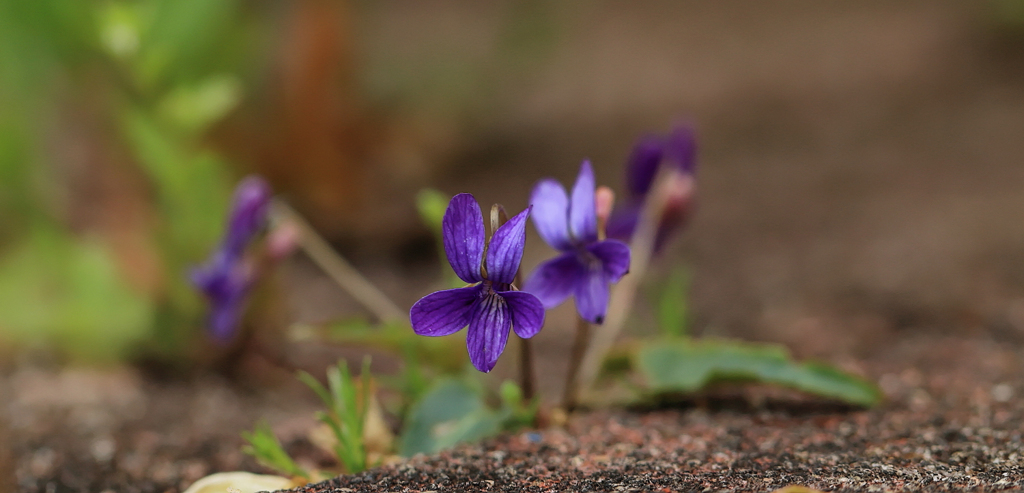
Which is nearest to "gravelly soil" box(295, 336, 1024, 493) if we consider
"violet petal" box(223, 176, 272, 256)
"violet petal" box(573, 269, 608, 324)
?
"violet petal" box(573, 269, 608, 324)

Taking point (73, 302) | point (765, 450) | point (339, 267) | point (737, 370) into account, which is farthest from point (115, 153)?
point (765, 450)

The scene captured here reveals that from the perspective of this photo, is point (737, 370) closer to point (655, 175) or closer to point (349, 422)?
point (655, 175)

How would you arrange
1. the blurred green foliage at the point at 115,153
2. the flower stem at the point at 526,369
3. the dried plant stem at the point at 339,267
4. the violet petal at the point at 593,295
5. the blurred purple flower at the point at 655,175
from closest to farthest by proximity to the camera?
the violet petal at the point at 593,295, the flower stem at the point at 526,369, the blurred purple flower at the point at 655,175, the dried plant stem at the point at 339,267, the blurred green foliage at the point at 115,153

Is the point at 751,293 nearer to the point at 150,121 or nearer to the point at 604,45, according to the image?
the point at 150,121

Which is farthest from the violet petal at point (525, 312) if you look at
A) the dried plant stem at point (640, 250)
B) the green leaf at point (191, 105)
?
the green leaf at point (191, 105)

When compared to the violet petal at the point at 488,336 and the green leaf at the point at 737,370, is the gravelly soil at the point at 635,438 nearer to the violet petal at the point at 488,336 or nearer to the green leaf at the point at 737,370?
the green leaf at the point at 737,370

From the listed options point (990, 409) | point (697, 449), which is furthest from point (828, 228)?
point (697, 449)
